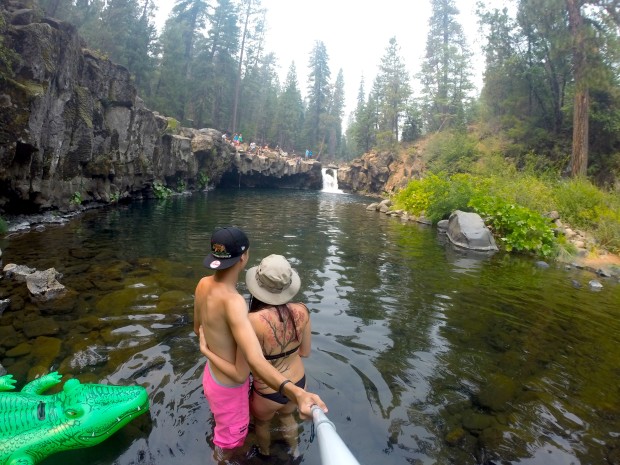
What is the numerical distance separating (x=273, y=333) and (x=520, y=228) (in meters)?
11.6

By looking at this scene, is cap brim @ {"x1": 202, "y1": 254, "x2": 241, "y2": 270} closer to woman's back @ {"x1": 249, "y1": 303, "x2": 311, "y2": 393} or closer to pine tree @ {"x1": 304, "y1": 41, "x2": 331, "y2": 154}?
woman's back @ {"x1": 249, "y1": 303, "x2": 311, "y2": 393}

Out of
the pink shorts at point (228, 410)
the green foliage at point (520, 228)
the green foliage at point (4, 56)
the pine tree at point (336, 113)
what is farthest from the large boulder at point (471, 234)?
the pine tree at point (336, 113)

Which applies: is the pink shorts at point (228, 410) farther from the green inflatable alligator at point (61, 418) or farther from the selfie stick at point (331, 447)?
the selfie stick at point (331, 447)

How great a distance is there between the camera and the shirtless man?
2.19 metres

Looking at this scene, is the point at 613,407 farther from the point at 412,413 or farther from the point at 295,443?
the point at 295,443

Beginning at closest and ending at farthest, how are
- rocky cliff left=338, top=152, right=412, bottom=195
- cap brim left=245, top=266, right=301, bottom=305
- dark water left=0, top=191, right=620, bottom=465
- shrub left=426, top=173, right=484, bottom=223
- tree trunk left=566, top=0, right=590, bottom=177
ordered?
cap brim left=245, top=266, right=301, bottom=305 < dark water left=0, top=191, right=620, bottom=465 < shrub left=426, top=173, right=484, bottom=223 < tree trunk left=566, top=0, right=590, bottom=177 < rocky cliff left=338, top=152, right=412, bottom=195

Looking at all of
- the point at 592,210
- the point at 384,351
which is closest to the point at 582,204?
the point at 592,210

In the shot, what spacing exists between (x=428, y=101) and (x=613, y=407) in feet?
144

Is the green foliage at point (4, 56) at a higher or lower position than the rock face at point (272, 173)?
higher

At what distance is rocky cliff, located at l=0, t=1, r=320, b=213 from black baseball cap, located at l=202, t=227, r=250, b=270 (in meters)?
10.8

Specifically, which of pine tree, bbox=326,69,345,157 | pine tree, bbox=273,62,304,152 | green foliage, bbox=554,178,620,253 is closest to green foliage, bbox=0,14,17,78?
green foliage, bbox=554,178,620,253

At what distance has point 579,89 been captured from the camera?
16047mm

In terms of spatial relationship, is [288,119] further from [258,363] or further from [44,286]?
[258,363]

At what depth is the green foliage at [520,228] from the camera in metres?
11.6
